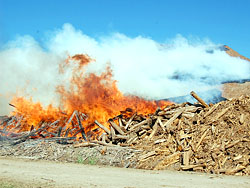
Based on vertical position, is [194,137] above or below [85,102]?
below

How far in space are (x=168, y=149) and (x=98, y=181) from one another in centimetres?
525

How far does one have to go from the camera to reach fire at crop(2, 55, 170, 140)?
60.3ft

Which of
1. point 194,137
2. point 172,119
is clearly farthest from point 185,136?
point 172,119

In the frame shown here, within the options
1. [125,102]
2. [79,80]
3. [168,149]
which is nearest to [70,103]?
[79,80]

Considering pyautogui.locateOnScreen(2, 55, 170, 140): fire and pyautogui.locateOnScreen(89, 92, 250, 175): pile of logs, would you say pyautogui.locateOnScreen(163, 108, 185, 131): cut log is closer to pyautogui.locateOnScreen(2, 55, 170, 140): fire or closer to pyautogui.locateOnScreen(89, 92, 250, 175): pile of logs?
pyautogui.locateOnScreen(89, 92, 250, 175): pile of logs

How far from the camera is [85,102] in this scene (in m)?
19.0

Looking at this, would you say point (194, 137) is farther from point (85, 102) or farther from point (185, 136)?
point (85, 102)

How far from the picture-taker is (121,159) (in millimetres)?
12562

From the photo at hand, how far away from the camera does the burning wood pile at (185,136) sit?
11.4m

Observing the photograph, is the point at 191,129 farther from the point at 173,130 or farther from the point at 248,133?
the point at 248,133

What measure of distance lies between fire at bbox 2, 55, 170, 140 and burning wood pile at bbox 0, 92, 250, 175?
1.44 meters

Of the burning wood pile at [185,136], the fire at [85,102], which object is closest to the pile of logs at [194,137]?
the burning wood pile at [185,136]

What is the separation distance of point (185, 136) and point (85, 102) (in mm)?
8333

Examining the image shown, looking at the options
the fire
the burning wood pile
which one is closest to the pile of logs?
the burning wood pile
